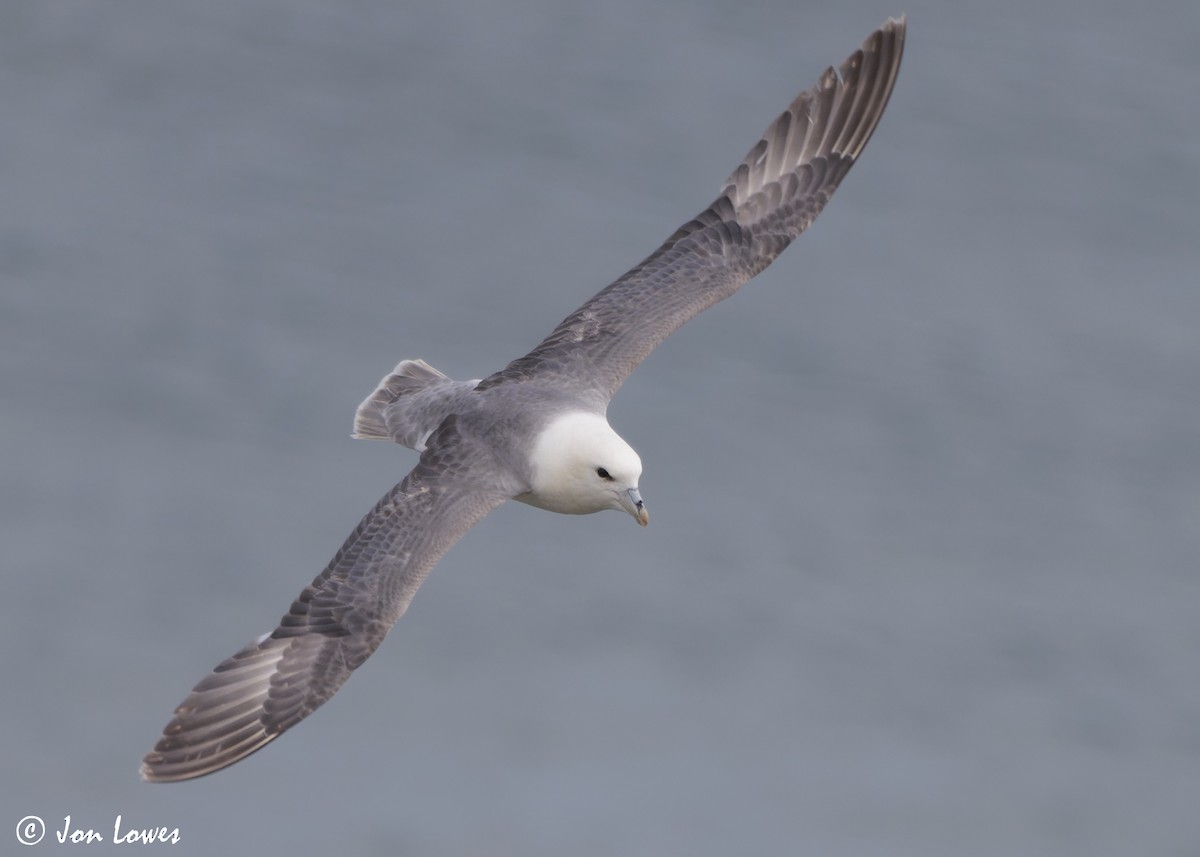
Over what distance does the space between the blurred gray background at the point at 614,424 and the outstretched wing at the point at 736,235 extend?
7.98m

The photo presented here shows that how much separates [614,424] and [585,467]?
1043cm

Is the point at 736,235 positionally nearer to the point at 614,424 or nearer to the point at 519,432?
the point at 519,432

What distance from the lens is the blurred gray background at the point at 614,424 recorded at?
21859mm

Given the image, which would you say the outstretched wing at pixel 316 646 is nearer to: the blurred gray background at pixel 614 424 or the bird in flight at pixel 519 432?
the bird in flight at pixel 519 432

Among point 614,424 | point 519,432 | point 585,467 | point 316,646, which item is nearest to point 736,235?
point 519,432

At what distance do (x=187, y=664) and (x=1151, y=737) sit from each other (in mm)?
9971

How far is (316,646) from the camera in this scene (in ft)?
40.6

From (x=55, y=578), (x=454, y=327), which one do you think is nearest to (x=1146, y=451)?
(x=454, y=327)

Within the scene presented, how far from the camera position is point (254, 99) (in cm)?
2692

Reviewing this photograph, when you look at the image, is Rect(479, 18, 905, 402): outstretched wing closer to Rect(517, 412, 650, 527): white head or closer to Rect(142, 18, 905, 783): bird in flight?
Rect(142, 18, 905, 783): bird in flight

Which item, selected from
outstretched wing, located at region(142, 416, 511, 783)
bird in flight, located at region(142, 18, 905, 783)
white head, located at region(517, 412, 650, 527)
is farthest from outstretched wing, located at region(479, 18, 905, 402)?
outstretched wing, located at region(142, 416, 511, 783)

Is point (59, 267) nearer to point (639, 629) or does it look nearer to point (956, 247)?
point (639, 629)

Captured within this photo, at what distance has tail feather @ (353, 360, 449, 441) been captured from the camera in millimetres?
14797

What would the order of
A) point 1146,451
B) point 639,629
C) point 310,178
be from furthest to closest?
point 310,178, point 1146,451, point 639,629
